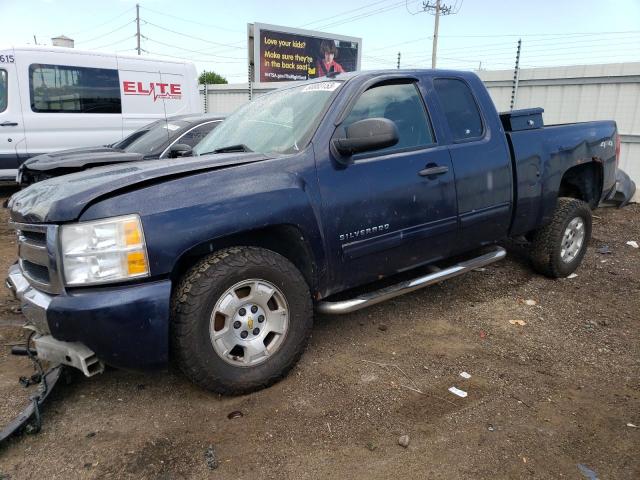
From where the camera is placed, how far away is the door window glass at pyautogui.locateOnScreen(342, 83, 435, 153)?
333 centimetres

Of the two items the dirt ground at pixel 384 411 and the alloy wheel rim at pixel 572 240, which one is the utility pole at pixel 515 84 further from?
the dirt ground at pixel 384 411

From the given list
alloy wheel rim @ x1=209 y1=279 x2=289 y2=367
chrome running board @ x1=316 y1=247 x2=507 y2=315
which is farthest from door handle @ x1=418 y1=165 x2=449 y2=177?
alloy wheel rim @ x1=209 y1=279 x2=289 y2=367

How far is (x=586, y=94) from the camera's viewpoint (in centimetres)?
877

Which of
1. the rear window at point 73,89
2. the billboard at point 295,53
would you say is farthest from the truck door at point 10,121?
the billboard at point 295,53

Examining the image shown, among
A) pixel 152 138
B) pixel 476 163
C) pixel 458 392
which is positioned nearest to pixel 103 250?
pixel 458 392

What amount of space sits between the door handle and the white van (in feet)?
26.3

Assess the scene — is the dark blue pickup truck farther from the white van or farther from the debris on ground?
the white van

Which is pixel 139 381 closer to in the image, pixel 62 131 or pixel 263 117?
pixel 263 117

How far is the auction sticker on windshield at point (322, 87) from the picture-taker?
3.31 metres

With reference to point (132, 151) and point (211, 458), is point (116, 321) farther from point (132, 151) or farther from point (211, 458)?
point (132, 151)

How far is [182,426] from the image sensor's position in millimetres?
2555

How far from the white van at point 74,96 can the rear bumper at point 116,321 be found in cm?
773

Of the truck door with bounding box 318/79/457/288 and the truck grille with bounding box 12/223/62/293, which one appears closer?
the truck grille with bounding box 12/223/62/293

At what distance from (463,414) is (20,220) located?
2608 millimetres
